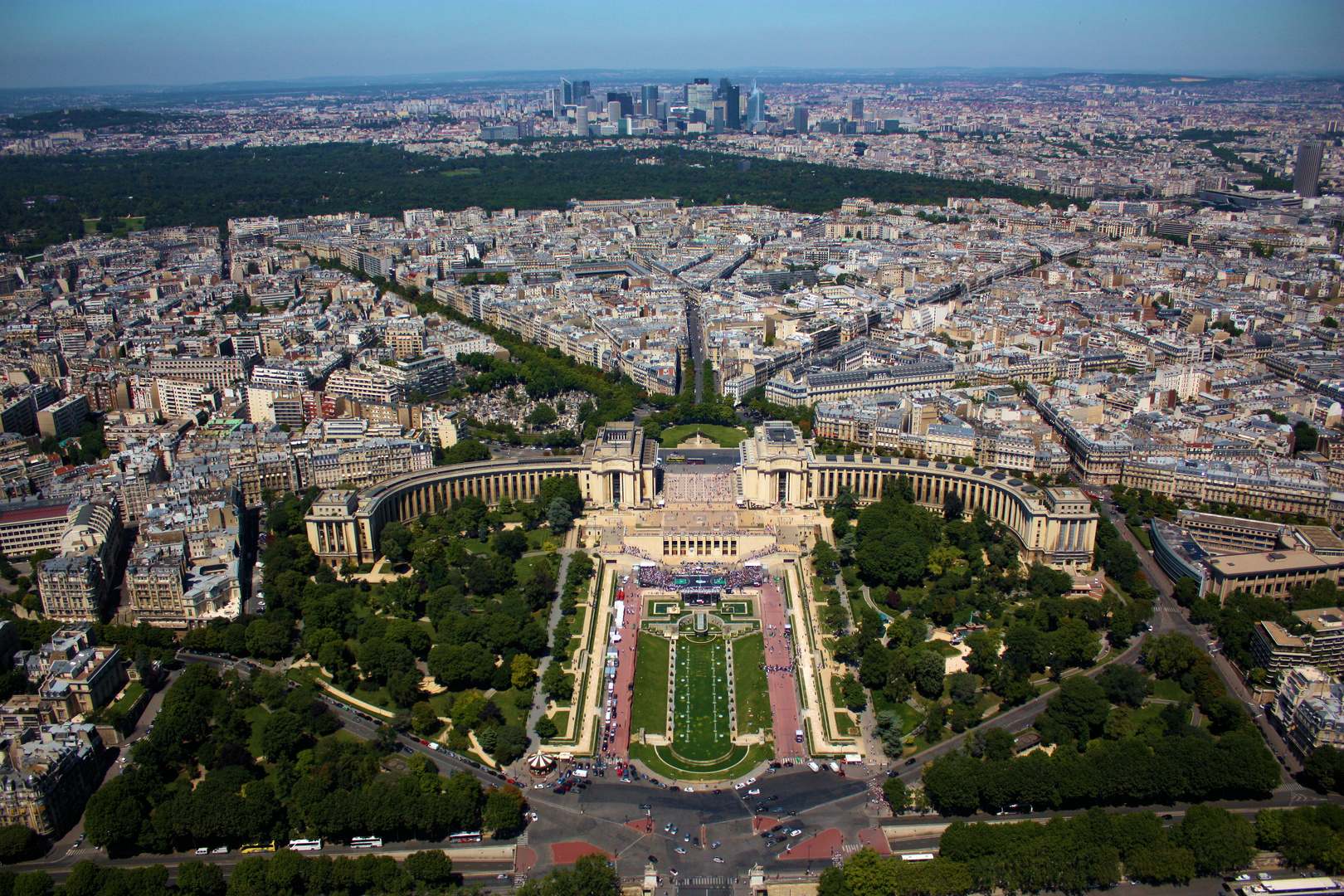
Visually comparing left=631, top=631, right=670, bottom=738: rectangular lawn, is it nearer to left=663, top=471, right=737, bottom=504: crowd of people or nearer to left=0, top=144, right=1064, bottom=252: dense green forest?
left=663, top=471, right=737, bottom=504: crowd of people

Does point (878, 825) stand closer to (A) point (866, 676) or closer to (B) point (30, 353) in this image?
(A) point (866, 676)

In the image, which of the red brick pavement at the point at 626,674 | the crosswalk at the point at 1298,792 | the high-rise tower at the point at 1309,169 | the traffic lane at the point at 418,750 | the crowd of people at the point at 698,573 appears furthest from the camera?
the high-rise tower at the point at 1309,169

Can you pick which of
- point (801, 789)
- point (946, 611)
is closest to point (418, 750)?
point (801, 789)

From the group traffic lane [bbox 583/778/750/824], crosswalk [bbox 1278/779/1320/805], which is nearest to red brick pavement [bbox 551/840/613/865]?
traffic lane [bbox 583/778/750/824]

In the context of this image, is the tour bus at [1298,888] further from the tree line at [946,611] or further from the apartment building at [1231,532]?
the apartment building at [1231,532]

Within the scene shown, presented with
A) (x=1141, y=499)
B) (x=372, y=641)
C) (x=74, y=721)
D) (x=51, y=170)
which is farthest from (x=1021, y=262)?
(x=51, y=170)

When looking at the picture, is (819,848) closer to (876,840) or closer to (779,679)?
(876,840)

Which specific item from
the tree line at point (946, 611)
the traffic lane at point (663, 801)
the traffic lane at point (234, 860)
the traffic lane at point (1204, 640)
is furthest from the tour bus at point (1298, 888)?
the traffic lane at point (234, 860)
